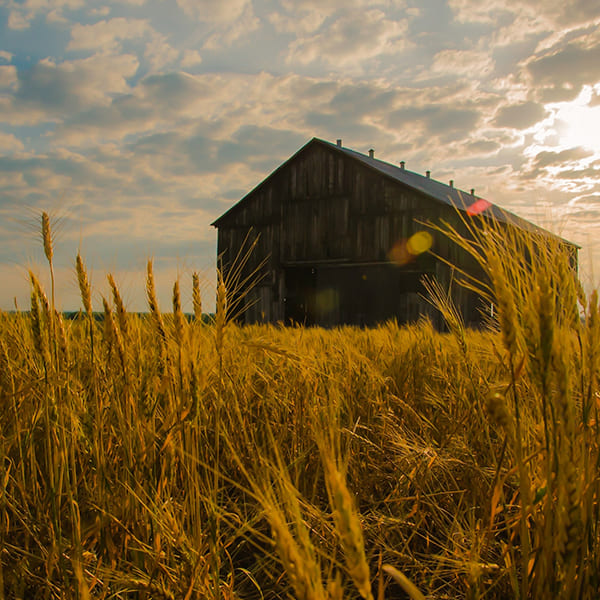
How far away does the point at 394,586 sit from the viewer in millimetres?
1287

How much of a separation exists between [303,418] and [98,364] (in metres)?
0.86

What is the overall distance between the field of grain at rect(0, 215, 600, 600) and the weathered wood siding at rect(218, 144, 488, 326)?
11242 mm

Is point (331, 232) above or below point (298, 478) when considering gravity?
above

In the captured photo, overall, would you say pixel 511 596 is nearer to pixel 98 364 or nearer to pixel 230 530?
pixel 230 530

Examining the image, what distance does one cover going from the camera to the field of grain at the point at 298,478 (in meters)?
0.72

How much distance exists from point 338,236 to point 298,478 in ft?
43.2

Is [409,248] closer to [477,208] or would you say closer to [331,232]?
[331,232]

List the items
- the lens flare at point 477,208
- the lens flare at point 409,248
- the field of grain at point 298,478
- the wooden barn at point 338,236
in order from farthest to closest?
the wooden barn at point 338,236 → the lens flare at point 409,248 → the lens flare at point 477,208 → the field of grain at point 298,478

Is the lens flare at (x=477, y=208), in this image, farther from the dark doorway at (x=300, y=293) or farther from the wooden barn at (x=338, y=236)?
the dark doorway at (x=300, y=293)

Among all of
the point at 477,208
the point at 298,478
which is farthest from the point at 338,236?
the point at 298,478

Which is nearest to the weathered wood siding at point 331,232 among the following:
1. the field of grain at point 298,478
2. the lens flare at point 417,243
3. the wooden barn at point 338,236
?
the wooden barn at point 338,236

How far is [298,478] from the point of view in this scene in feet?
4.85

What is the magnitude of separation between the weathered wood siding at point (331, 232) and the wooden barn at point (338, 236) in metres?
0.03

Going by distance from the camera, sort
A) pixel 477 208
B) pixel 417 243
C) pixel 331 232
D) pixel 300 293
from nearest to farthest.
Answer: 1. pixel 477 208
2. pixel 417 243
3. pixel 331 232
4. pixel 300 293
